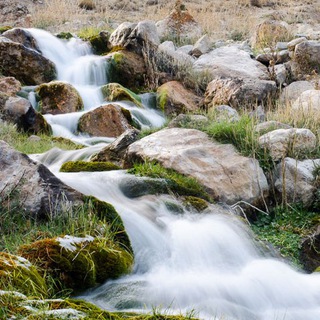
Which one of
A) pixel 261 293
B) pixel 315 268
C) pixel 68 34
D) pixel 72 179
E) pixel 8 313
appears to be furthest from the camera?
pixel 68 34

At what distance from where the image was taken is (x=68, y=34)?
14.8 m

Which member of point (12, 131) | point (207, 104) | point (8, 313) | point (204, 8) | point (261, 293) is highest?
point (8, 313)

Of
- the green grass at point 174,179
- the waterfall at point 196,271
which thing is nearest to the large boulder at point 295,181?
the green grass at point 174,179

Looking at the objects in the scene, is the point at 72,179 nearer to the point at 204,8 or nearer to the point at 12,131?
the point at 12,131

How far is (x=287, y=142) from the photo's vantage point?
21.8ft

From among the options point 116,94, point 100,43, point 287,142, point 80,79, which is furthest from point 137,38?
point 287,142

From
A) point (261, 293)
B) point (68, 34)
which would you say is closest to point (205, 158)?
point (261, 293)

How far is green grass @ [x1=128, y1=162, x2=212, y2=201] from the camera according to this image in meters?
5.76

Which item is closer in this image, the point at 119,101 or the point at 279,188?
the point at 279,188

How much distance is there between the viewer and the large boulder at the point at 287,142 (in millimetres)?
6602

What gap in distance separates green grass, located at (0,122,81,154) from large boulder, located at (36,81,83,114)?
1.76m

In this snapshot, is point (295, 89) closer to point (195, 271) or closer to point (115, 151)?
point (115, 151)

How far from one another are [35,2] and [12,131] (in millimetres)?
15138

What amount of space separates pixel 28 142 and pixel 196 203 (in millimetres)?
3581
